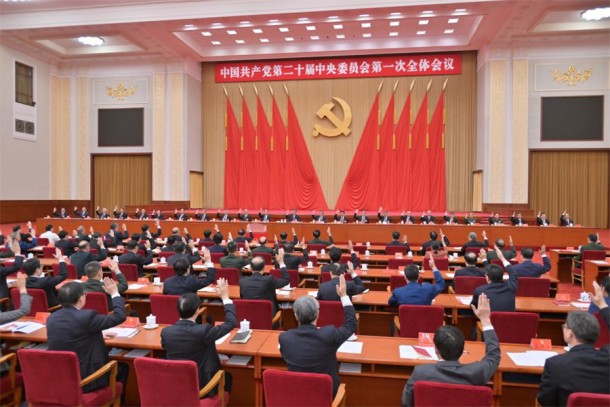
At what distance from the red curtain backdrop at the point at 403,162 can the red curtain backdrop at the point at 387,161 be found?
137mm

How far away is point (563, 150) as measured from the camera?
15227 millimetres

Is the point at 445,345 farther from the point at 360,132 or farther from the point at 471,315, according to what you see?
the point at 360,132

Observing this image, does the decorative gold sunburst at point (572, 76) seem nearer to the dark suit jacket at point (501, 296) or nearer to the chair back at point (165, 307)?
the dark suit jacket at point (501, 296)

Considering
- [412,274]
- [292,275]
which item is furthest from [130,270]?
[412,274]

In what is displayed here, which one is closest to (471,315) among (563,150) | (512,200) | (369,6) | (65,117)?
(369,6)

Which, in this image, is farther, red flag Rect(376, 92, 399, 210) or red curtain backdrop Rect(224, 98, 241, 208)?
red curtain backdrop Rect(224, 98, 241, 208)

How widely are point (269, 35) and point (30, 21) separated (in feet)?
24.7

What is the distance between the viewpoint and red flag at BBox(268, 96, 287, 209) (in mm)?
17953

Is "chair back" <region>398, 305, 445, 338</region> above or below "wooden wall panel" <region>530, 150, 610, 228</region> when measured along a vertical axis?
below

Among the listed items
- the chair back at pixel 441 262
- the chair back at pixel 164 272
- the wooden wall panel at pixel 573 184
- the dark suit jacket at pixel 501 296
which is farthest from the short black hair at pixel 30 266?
the wooden wall panel at pixel 573 184

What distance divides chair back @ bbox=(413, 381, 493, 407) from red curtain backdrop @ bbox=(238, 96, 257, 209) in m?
16.2

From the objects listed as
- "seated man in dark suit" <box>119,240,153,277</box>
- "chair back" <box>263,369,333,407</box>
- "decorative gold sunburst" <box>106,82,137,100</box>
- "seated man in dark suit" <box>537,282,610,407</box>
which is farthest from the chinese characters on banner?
"chair back" <box>263,369,333,407</box>

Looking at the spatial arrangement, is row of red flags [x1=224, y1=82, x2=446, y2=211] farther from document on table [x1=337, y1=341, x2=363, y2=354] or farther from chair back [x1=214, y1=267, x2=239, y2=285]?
document on table [x1=337, y1=341, x2=363, y2=354]

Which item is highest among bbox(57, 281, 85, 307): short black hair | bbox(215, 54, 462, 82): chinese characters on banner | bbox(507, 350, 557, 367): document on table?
bbox(215, 54, 462, 82): chinese characters on banner
